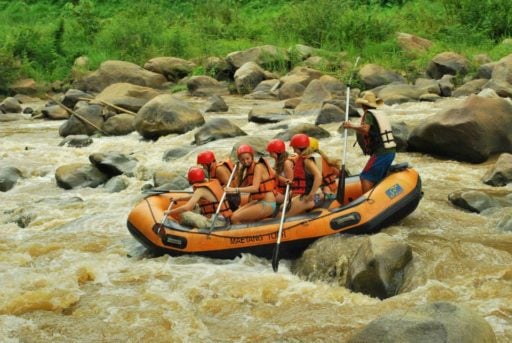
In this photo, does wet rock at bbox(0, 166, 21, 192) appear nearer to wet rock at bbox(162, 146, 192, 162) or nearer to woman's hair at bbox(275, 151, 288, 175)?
wet rock at bbox(162, 146, 192, 162)

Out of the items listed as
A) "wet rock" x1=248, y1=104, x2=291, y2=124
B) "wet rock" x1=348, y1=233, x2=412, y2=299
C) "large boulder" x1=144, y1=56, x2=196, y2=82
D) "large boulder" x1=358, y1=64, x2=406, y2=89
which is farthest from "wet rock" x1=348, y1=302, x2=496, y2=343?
"large boulder" x1=144, y1=56, x2=196, y2=82

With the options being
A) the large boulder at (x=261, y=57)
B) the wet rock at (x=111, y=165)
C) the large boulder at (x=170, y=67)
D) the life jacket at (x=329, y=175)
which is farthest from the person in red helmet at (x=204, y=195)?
the large boulder at (x=170, y=67)

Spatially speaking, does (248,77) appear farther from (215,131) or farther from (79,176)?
(79,176)

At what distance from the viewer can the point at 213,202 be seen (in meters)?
7.05

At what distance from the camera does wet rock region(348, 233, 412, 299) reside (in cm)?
564

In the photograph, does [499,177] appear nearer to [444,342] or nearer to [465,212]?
[465,212]

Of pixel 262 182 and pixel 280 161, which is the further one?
pixel 280 161

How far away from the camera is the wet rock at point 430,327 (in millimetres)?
4148

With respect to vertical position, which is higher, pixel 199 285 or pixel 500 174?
pixel 199 285

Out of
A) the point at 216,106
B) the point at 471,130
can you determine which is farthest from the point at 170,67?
the point at 471,130

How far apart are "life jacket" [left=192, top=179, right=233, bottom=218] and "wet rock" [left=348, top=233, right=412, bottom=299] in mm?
1678

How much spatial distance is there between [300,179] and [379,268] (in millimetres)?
1647

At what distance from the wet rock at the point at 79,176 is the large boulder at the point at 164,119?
2.49 m

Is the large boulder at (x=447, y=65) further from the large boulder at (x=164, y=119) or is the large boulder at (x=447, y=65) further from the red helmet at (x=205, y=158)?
Result: the red helmet at (x=205, y=158)
